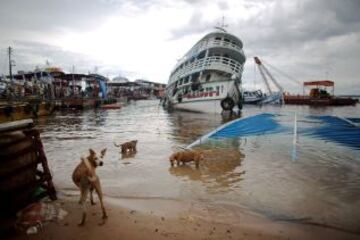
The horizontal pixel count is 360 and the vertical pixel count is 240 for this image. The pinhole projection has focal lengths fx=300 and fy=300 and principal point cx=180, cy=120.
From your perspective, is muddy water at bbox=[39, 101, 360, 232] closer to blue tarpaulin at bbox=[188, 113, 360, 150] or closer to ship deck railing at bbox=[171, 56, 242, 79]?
blue tarpaulin at bbox=[188, 113, 360, 150]

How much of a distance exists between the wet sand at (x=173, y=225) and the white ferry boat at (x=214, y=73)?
28649 mm

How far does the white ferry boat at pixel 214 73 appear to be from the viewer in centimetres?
3438

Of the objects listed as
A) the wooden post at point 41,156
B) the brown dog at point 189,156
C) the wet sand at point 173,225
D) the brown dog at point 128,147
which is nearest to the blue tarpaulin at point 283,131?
the brown dog at point 128,147

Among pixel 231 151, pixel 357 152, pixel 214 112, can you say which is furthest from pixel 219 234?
pixel 214 112

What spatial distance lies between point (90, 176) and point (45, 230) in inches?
43.7

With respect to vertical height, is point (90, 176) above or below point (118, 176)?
above

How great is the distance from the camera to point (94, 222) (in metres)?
5.27

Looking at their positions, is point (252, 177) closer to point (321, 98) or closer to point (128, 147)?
point (128, 147)

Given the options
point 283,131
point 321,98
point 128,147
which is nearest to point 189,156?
point 128,147

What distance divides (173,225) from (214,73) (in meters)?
31.8

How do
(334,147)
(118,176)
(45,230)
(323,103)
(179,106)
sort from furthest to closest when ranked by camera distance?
(323,103)
(179,106)
(334,147)
(118,176)
(45,230)

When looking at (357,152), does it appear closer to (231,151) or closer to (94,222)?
(231,151)

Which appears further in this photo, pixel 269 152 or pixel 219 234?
pixel 269 152

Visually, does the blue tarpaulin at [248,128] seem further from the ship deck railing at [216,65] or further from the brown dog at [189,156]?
the ship deck railing at [216,65]
